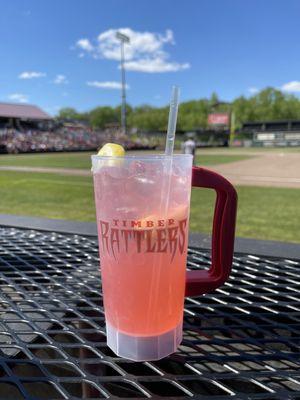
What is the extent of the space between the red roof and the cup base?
158 ft

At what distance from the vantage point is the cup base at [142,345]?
63cm

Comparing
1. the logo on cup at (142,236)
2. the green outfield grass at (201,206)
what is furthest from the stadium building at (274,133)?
the logo on cup at (142,236)

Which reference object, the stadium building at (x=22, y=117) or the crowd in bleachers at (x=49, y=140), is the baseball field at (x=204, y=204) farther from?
the stadium building at (x=22, y=117)

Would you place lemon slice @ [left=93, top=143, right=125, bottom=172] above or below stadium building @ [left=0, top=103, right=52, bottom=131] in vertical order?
below

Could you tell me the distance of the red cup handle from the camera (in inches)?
26.5

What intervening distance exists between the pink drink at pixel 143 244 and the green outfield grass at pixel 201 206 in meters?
3.72

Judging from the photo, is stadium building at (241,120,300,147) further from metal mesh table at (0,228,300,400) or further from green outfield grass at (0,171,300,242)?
metal mesh table at (0,228,300,400)

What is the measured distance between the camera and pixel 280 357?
651 millimetres

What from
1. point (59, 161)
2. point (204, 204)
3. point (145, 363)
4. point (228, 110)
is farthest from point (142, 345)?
point (228, 110)

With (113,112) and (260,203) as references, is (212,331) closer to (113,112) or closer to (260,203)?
(260,203)

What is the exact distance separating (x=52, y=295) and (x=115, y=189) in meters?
0.40

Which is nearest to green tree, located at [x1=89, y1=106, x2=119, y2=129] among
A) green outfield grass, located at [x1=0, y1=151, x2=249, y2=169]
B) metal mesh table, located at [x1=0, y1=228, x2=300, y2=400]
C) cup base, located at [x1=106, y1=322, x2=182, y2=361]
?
green outfield grass, located at [x1=0, y1=151, x2=249, y2=169]

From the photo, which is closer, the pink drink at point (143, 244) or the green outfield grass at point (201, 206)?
the pink drink at point (143, 244)

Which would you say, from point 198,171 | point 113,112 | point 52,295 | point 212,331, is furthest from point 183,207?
point 113,112
